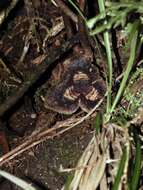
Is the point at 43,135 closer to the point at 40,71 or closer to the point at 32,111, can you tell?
the point at 32,111

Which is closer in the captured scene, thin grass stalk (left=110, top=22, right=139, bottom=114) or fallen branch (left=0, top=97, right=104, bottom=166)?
thin grass stalk (left=110, top=22, right=139, bottom=114)

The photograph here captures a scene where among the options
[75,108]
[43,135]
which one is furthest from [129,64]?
[43,135]

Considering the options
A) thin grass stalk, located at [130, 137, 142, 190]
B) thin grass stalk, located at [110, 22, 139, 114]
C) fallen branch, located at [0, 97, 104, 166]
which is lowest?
thin grass stalk, located at [130, 137, 142, 190]

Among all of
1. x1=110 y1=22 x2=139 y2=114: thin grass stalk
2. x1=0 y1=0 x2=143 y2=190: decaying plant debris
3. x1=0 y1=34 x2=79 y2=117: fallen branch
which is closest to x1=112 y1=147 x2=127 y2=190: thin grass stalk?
x1=0 y1=0 x2=143 y2=190: decaying plant debris

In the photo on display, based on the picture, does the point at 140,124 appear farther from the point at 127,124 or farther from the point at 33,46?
the point at 33,46

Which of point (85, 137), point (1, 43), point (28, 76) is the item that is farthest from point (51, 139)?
point (1, 43)

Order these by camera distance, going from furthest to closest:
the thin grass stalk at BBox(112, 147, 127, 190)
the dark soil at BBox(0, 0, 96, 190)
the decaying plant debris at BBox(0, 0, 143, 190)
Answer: the dark soil at BBox(0, 0, 96, 190) < the decaying plant debris at BBox(0, 0, 143, 190) < the thin grass stalk at BBox(112, 147, 127, 190)

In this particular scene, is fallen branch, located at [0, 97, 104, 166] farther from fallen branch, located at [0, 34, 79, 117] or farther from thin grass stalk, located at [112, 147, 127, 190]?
thin grass stalk, located at [112, 147, 127, 190]

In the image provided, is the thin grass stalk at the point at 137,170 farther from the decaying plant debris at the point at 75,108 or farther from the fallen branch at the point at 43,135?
the fallen branch at the point at 43,135

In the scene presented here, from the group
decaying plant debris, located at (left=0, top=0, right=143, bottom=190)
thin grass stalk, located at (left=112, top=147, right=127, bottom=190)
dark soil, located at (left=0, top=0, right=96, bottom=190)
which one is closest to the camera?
thin grass stalk, located at (left=112, top=147, right=127, bottom=190)

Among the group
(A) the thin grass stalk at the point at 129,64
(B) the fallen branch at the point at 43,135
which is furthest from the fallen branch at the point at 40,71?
(A) the thin grass stalk at the point at 129,64
